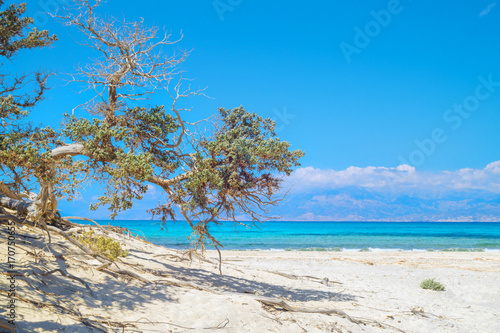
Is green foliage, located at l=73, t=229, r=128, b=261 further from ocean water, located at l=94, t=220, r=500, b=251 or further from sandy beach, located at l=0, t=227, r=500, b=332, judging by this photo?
ocean water, located at l=94, t=220, r=500, b=251

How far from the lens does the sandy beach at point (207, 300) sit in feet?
19.8

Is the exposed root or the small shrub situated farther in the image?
the small shrub

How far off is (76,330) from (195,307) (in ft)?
8.80

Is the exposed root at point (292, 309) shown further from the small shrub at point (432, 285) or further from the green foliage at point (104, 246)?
the small shrub at point (432, 285)

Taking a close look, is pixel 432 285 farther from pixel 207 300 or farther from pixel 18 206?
pixel 18 206

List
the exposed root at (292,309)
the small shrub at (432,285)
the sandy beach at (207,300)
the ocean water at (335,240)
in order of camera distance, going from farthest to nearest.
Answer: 1. the ocean water at (335,240)
2. the small shrub at (432,285)
3. the exposed root at (292,309)
4. the sandy beach at (207,300)

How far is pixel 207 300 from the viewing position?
26.0 ft

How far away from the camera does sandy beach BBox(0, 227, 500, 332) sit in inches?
238

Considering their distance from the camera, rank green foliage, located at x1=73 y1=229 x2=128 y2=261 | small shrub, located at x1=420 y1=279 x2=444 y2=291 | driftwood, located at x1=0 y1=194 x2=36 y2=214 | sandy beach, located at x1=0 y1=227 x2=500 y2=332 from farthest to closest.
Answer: small shrub, located at x1=420 y1=279 x2=444 y2=291 < green foliage, located at x1=73 y1=229 x2=128 y2=261 < driftwood, located at x1=0 y1=194 x2=36 y2=214 < sandy beach, located at x1=0 y1=227 x2=500 y2=332

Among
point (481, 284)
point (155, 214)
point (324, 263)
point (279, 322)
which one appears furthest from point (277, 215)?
point (324, 263)

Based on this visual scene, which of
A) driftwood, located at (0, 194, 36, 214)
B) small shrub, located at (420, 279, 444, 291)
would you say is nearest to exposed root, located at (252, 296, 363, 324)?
driftwood, located at (0, 194, 36, 214)

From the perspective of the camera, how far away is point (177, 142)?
863cm

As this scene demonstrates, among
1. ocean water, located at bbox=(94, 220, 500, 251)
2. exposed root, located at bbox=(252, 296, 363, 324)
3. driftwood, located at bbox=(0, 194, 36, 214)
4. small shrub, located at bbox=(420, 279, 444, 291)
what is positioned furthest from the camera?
ocean water, located at bbox=(94, 220, 500, 251)

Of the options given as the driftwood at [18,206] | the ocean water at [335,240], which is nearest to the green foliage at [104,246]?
the ocean water at [335,240]
